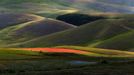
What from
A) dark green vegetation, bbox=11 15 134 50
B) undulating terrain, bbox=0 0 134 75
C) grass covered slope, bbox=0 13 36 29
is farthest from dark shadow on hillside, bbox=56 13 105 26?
dark green vegetation, bbox=11 15 134 50

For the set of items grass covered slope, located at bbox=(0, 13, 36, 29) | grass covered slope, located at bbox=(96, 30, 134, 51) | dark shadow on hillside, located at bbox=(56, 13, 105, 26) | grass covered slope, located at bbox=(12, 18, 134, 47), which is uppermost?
grass covered slope, located at bbox=(96, 30, 134, 51)

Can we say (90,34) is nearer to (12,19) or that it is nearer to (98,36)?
(98,36)

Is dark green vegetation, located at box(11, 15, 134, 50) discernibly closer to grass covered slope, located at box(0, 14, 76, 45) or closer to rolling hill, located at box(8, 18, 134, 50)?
rolling hill, located at box(8, 18, 134, 50)

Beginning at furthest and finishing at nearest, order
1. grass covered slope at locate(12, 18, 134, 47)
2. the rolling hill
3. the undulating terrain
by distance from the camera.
→ grass covered slope at locate(12, 18, 134, 47)
the rolling hill
the undulating terrain

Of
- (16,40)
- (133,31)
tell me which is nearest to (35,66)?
(133,31)

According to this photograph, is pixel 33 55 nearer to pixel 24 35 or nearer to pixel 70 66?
pixel 70 66

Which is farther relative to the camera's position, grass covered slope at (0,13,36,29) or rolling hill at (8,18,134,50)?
grass covered slope at (0,13,36,29)

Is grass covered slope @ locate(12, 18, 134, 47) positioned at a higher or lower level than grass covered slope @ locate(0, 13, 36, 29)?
higher

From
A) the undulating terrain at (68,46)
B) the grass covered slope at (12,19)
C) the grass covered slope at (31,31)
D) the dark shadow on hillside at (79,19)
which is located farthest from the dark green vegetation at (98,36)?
the grass covered slope at (12,19)
